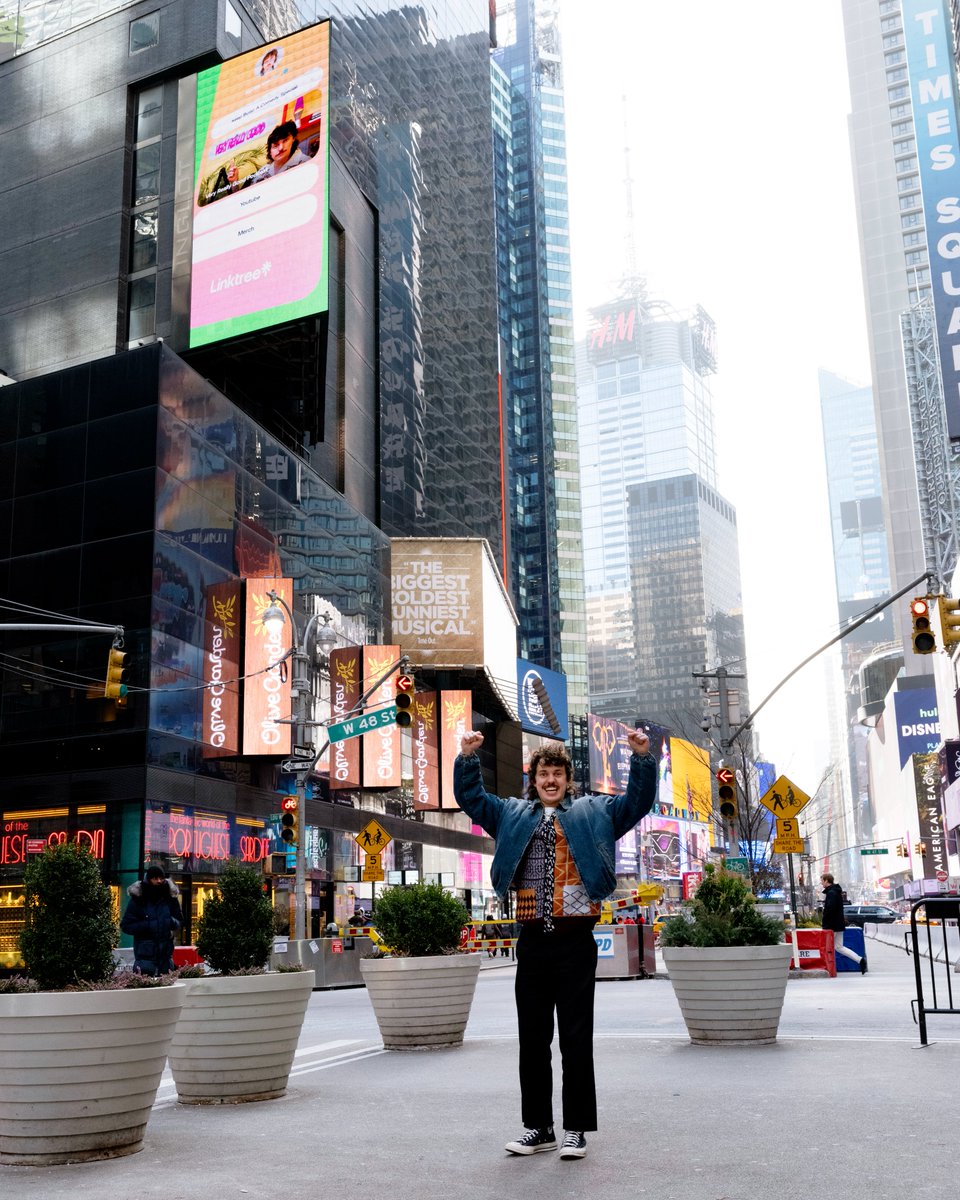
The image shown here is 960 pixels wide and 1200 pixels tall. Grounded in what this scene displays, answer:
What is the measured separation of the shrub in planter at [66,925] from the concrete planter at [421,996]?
4606mm

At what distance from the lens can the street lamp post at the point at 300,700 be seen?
1064 inches

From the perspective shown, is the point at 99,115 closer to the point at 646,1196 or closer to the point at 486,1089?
the point at 486,1089

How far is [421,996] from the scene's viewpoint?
11070 millimetres

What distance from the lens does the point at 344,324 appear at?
51.0 meters

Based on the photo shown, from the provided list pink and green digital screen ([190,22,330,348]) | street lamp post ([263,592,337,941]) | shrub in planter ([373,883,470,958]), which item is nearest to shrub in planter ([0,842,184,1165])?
shrub in planter ([373,883,470,958])

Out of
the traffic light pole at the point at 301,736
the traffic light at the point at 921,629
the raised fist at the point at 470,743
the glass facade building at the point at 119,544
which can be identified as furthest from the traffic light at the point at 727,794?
the raised fist at the point at 470,743

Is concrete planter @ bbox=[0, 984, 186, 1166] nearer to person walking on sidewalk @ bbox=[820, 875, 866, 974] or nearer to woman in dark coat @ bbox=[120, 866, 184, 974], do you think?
woman in dark coat @ bbox=[120, 866, 184, 974]

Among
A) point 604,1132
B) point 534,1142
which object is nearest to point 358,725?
point 604,1132

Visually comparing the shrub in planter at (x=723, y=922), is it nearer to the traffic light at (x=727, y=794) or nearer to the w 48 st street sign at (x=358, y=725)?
the traffic light at (x=727, y=794)

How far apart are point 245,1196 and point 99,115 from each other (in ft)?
143

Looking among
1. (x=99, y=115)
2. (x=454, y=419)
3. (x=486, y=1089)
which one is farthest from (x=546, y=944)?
(x=454, y=419)

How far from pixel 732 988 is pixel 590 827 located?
5.01m

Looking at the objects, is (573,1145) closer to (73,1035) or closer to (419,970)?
(73,1035)

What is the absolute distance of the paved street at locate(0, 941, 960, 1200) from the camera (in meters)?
5.42
